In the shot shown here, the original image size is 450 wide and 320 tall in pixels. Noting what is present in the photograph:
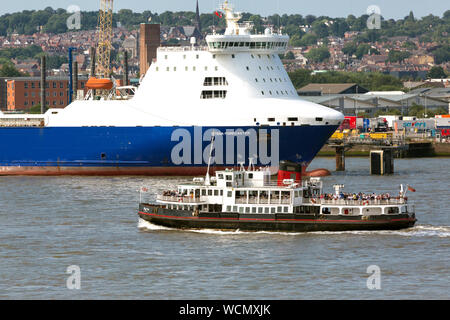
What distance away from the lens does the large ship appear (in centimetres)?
7219

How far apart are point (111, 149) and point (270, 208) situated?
28.5 m

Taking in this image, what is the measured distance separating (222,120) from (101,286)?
3556cm

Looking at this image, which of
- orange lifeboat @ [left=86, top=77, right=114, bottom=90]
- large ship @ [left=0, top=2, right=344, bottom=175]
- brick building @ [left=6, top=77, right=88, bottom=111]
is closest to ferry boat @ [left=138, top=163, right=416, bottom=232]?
large ship @ [left=0, top=2, right=344, bottom=175]

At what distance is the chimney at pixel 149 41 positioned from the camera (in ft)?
520

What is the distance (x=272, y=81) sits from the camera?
Result: 75.2m

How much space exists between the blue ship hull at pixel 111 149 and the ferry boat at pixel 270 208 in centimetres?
2194

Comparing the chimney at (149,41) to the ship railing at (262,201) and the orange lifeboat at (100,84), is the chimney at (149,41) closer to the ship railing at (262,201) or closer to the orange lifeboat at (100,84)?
the orange lifeboat at (100,84)

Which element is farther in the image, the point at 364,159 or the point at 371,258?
the point at 364,159

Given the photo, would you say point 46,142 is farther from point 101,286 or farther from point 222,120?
point 101,286

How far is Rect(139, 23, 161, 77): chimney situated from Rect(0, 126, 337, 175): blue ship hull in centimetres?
8087

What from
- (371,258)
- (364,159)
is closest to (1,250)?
(371,258)

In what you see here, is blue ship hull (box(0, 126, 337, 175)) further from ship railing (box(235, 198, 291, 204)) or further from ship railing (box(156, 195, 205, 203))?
ship railing (box(235, 198, 291, 204))

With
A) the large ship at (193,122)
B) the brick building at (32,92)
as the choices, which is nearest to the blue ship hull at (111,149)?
the large ship at (193,122)

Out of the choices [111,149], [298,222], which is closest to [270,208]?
[298,222]
